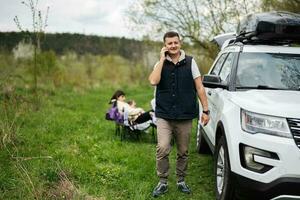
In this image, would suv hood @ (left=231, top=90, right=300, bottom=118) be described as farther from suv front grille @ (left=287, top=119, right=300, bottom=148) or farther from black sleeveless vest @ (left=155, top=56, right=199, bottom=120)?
black sleeveless vest @ (left=155, top=56, right=199, bottom=120)

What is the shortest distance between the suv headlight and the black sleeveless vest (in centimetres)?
118

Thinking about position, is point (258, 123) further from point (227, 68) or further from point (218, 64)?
point (218, 64)

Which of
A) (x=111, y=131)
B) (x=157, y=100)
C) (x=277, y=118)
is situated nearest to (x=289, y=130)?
(x=277, y=118)

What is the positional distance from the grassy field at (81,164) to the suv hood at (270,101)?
1.71 m

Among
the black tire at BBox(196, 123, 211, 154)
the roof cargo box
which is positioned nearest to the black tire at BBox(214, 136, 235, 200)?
the roof cargo box

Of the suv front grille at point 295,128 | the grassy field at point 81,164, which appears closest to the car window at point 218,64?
the grassy field at point 81,164

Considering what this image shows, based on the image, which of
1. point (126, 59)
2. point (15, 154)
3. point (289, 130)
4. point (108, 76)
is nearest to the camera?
point (289, 130)

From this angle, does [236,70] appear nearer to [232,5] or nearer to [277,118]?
[277,118]

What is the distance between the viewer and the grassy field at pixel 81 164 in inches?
221

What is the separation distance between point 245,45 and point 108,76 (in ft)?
60.6

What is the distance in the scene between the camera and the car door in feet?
18.8

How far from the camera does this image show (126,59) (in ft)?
86.8

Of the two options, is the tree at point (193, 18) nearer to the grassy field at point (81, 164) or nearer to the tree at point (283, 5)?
the tree at point (283, 5)

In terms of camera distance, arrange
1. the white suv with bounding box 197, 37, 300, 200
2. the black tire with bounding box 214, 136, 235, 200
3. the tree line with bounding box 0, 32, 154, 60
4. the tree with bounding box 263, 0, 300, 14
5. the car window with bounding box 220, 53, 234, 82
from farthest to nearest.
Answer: the tree line with bounding box 0, 32, 154, 60 → the tree with bounding box 263, 0, 300, 14 → the car window with bounding box 220, 53, 234, 82 → the black tire with bounding box 214, 136, 235, 200 → the white suv with bounding box 197, 37, 300, 200
